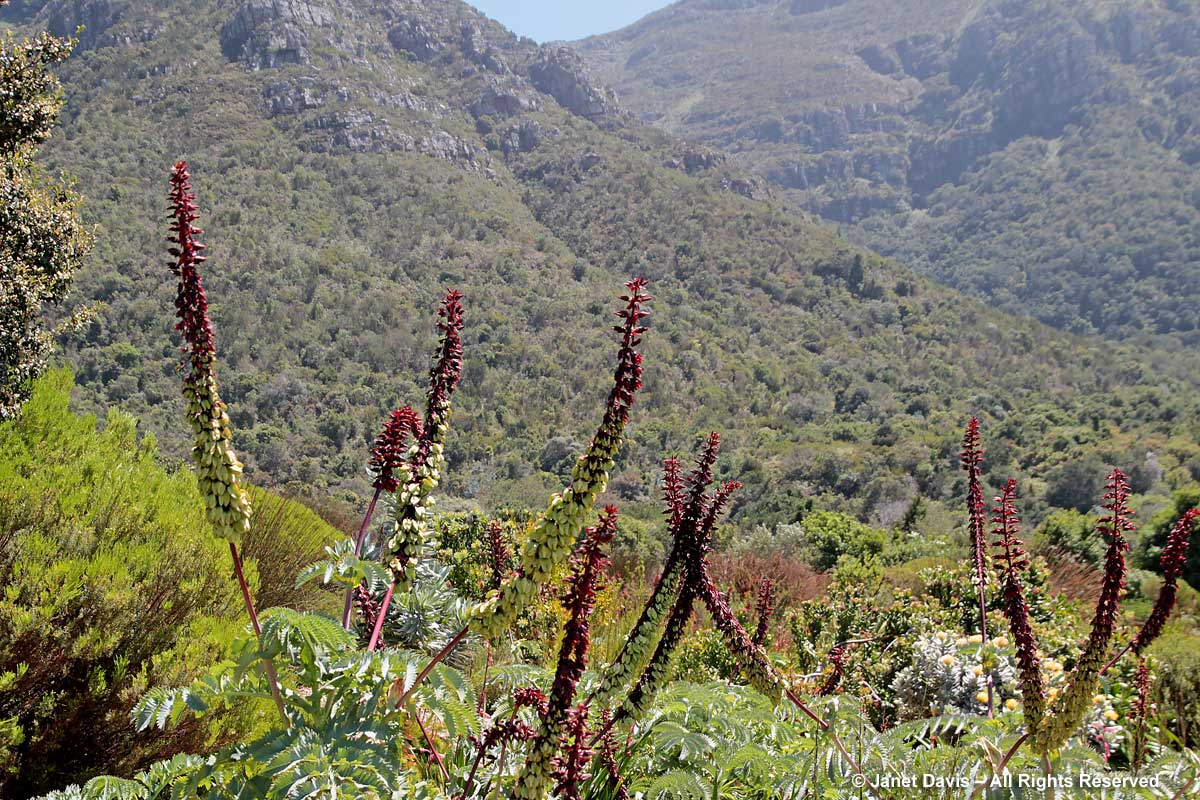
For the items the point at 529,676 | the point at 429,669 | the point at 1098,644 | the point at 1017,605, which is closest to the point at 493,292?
the point at 529,676

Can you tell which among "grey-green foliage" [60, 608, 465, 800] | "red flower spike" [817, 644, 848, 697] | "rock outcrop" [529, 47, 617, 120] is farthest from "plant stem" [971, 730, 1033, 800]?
"rock outcrop" [529, 47, 617, 120]

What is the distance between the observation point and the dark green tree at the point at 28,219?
805 centimetres

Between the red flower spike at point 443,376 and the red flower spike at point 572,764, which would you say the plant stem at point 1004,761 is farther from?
the red flower spike at point 443,376

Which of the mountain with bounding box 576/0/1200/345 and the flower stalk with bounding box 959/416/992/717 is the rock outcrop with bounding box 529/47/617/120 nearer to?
the mountain with bounding box 576/0/1200/345

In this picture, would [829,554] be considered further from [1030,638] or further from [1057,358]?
[1057,358]

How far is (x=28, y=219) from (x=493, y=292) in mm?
61360

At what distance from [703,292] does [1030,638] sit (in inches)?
3059

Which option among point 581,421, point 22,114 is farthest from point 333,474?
point 22,114

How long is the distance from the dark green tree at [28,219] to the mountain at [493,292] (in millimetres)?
26693

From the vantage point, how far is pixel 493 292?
69188 millimetres

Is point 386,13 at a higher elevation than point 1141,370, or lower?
higher

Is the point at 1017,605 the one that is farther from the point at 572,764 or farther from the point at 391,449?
the point at 391,449

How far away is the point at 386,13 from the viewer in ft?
336

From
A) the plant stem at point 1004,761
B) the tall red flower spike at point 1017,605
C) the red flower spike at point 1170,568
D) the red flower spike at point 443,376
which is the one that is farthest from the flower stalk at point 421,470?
the red flower spike at point 1170,568
